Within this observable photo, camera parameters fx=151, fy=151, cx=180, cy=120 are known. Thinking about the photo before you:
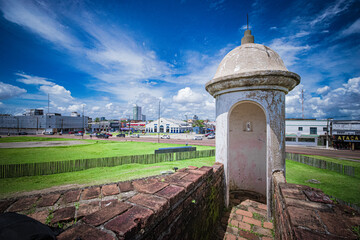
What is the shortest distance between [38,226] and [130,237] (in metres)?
0.62

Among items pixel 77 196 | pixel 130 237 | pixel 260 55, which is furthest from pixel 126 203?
pixel 260 55

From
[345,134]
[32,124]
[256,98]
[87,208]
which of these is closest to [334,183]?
[256,98]

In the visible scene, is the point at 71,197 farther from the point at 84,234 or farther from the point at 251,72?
the point at 251,72

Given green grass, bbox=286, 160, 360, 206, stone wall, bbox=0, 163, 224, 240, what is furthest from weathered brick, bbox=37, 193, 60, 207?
green grass, bbox=286, 160, 360, 206

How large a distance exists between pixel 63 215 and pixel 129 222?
1357 millimetres

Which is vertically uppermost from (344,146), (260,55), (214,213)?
(260,55)

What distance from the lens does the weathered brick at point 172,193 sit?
168cm

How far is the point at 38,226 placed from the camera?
3.37ft

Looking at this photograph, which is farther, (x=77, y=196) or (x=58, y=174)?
(x=58, y=174)

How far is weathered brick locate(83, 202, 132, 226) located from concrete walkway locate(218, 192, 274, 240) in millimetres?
2746

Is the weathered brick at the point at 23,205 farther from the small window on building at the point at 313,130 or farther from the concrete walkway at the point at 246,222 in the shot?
the small window on building at the point at 313,130

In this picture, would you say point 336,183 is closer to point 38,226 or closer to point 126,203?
point 126,203

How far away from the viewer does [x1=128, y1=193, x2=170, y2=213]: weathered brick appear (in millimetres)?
1439

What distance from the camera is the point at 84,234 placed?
3.36 feet
